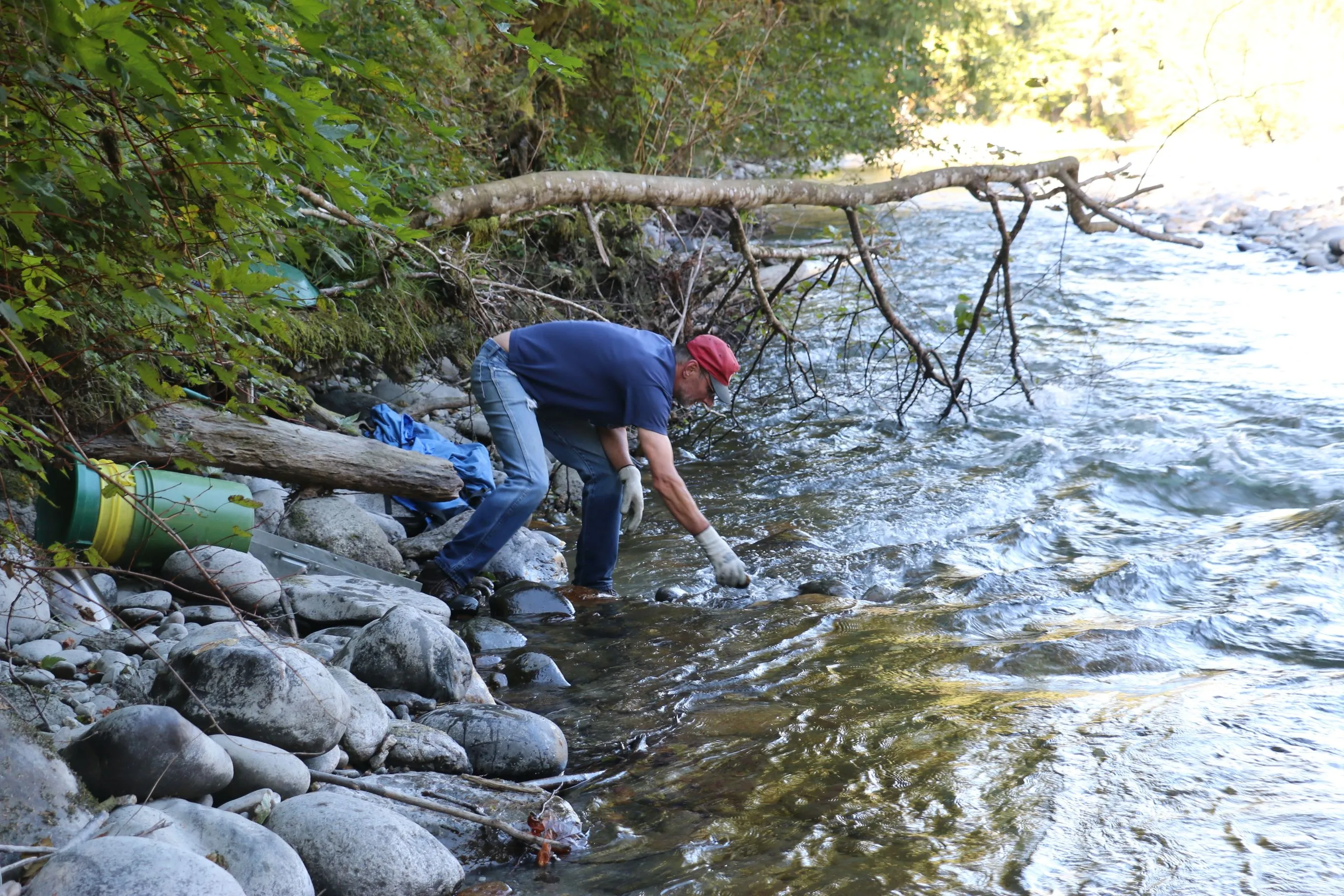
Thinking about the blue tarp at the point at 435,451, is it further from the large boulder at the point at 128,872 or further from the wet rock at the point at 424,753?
the large boulder at the point at 128,872

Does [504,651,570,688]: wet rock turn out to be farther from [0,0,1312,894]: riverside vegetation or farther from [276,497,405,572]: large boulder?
[276,497,405,572]: large boulder

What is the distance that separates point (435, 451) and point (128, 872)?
4189 millimetres

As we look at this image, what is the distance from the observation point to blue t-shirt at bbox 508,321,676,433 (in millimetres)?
4676

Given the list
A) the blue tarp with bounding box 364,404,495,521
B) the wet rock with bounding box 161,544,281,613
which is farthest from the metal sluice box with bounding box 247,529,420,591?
the blue tarp with bounding box 364,404,495,521

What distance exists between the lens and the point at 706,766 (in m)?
3.37

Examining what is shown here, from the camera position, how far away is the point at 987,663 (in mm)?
4164

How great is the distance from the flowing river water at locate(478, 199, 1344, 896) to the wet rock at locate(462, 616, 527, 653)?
193mm

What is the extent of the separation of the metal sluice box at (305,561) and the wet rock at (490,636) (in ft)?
1.20

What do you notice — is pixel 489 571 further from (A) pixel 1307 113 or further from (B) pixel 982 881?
(A) pixel 1307 113

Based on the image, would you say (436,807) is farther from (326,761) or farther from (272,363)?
(272,363)

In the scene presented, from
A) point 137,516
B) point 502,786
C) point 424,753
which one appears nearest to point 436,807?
point 502,786

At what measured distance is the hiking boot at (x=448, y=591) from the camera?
4.84 m

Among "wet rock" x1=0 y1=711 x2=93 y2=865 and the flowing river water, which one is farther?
the flowing river water

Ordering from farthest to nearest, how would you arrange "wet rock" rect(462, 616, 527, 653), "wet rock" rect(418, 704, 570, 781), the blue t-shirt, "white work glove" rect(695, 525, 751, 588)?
"white work glove" rect(695, 525, 751, 588) → the blue t-shirt → "wet rock" rect(462, 616, 527, 653) → "wet rock" rect(418, 704, 570, 781)
